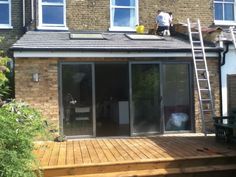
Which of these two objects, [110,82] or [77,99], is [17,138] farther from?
[110,82]

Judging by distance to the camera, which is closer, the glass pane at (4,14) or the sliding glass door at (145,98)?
the sliding glass door at (145,98)

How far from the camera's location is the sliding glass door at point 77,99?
11.9 m

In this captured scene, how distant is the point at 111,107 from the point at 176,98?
2.05 m

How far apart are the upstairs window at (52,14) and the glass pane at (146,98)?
4.10 meters

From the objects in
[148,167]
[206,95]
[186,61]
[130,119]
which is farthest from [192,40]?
[148,167]

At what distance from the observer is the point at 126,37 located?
554 inches

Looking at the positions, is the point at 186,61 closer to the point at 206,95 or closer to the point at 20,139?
the point at 206,95

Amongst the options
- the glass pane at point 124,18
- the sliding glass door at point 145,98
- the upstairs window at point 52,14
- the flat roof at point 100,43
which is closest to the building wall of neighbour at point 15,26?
the upstairs window at point 52,14

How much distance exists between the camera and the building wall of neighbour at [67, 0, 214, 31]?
597 inches

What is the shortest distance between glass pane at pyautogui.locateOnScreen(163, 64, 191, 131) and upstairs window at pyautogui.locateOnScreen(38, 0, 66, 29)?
183 inches

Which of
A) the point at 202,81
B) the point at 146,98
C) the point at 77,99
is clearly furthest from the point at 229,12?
the point at 77,99

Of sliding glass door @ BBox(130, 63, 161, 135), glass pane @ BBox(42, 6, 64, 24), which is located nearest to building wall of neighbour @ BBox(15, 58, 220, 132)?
sliding glass door @ BBox(130, 63, 161, 135)

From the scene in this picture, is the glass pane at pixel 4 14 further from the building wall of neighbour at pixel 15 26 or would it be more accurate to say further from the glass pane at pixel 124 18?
the glass pane at pixel 124 18

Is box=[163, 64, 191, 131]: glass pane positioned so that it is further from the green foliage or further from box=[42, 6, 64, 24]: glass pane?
the green foliage
